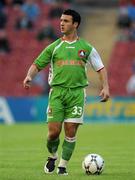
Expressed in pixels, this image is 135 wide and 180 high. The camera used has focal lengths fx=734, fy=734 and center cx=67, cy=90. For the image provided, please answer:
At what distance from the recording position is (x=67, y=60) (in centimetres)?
1087

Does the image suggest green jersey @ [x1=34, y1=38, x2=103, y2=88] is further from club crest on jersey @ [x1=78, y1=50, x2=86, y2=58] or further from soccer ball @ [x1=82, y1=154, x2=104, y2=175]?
soccer ball @ [x1=82, y1=154, x2=104, y2=175]

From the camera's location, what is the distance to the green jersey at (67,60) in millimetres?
10867

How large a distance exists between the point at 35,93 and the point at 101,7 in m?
7.91

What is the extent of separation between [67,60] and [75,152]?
5.14 meters

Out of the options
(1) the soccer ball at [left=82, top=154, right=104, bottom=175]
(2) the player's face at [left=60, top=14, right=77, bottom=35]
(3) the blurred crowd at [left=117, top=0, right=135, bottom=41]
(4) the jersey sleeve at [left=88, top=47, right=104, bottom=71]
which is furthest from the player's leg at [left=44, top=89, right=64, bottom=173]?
(3) the blurred crowd at [left=117, top=0, right=135, bottom=41]

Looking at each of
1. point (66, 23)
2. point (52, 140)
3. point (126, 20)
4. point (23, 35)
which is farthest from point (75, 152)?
point (126, 20)

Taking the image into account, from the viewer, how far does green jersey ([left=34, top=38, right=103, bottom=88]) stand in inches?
428

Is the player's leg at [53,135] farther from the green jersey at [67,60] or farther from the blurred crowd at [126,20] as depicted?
the blurred crowd at [126,20]

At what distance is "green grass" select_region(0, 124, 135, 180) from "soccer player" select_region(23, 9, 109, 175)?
615mm

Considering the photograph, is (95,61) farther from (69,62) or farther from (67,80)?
(67,80)

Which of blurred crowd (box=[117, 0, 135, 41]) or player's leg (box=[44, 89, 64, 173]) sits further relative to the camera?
blurred crowd (box=[117, 0, 135, 41])

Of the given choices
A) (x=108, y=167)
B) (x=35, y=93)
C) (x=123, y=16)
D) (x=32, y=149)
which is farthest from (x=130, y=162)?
(x=123, y=16)

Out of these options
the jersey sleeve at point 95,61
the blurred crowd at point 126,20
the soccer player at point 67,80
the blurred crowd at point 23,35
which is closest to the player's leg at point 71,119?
the soccer player at point 67,80

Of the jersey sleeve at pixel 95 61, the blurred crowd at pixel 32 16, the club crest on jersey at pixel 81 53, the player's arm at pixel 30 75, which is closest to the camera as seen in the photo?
the player's arm at pixel 30 75
